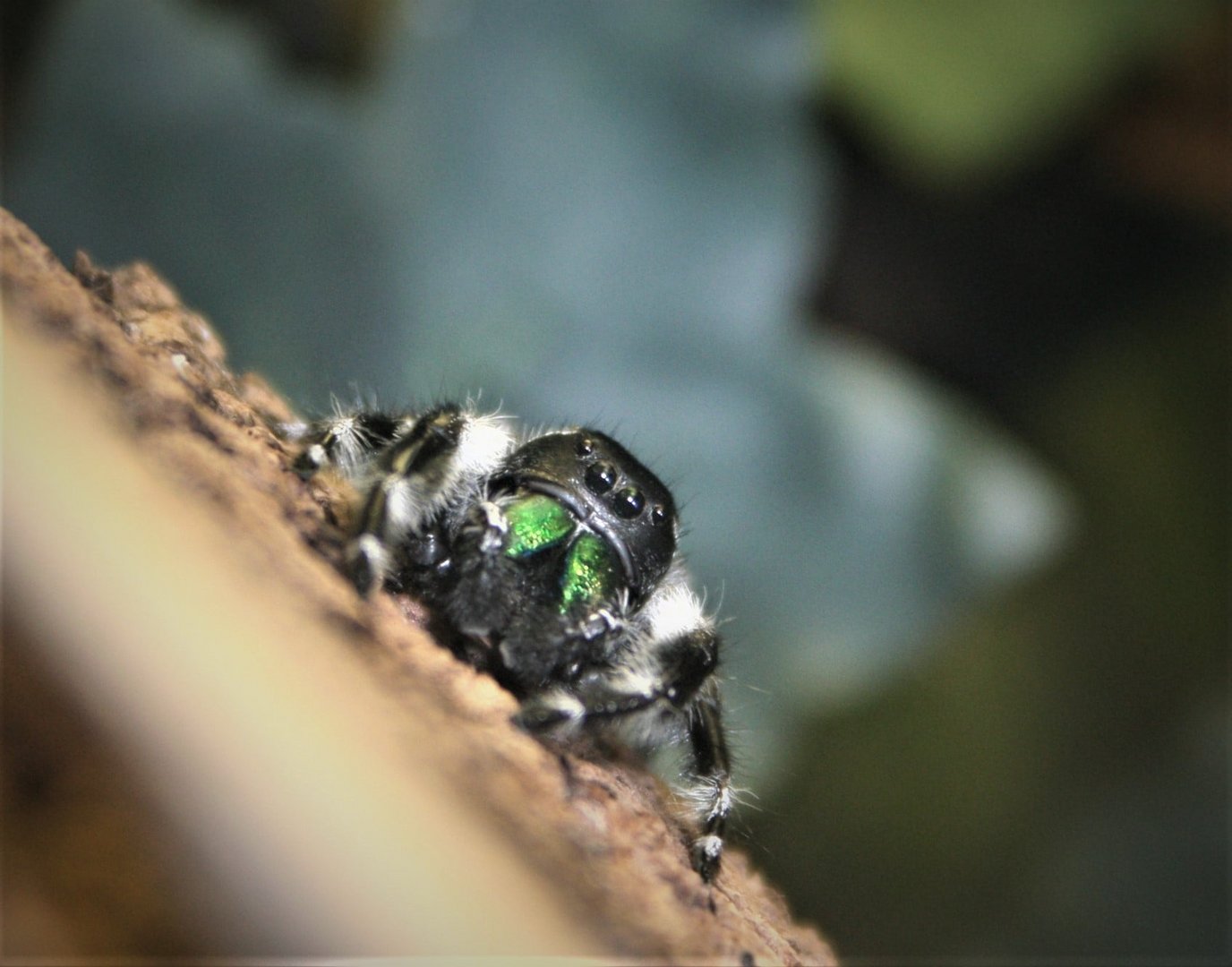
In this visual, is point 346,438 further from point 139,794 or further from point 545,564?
point 139,794

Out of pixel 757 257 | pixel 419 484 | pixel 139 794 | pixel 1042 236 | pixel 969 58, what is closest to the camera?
pixel 139 794

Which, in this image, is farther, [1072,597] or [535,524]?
[1072,597]

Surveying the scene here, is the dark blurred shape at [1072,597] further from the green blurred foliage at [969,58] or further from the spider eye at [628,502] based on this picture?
the spider eye at [628,502]

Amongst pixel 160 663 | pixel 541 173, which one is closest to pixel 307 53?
pixel 541 173

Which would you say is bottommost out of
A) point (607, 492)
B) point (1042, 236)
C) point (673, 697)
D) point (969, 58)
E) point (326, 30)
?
point (673, 697)

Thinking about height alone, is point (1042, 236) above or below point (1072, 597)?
above

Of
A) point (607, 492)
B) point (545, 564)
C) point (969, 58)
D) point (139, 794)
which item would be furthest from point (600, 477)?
point (969, 58)

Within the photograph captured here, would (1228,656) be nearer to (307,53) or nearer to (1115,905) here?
(1115,905)
